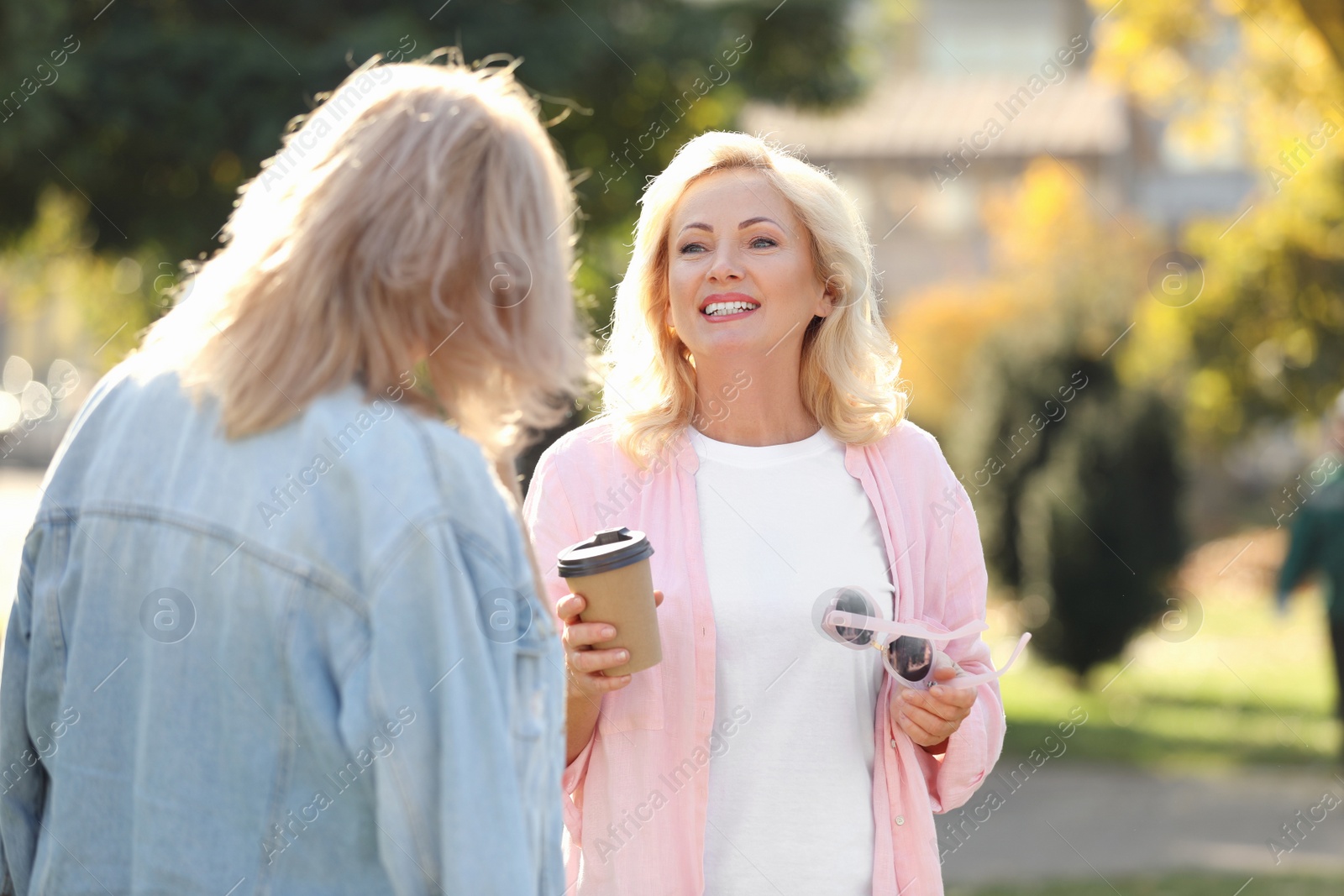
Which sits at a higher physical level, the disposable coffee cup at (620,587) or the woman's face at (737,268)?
the woman's face at (737,268)

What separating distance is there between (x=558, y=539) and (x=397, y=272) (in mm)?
1077

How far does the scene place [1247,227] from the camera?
1289 cm

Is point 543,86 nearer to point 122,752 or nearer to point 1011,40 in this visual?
point 122,752

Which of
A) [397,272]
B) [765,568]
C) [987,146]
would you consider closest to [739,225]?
[765,568]

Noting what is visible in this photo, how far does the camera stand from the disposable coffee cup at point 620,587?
6.88 feet

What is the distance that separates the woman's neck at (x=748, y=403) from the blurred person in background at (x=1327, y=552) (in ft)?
18.4

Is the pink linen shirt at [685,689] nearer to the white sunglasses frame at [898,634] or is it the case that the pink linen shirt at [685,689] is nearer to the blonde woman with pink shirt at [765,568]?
the blonde woman with pink shirt at [765,568]

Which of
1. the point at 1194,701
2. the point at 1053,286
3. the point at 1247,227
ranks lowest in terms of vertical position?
the point at 1194,701

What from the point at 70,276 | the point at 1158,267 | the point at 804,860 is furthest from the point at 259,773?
the point at 1158,267

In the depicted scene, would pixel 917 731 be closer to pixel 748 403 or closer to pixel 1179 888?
pixel 748 403

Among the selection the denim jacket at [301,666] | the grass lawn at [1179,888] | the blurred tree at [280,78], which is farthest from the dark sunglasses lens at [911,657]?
the blurred tree at [280,78]

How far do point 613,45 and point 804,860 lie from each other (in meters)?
6.37

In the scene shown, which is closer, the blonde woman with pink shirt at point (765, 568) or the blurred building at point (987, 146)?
the blonde woman with pink shirt at point (765, 568)

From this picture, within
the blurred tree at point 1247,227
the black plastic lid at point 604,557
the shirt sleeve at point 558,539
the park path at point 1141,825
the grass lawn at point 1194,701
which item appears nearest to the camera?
the black plastic lid at point 604,557
